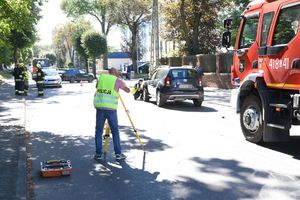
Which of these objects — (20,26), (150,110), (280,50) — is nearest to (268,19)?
(280,50)

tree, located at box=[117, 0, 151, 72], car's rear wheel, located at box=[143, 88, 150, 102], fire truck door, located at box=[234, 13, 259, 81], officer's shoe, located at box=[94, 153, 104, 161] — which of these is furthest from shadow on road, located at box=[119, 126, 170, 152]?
A: tree, located at box=[117, 0, 151, 72]

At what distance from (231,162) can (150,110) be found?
9.12 m

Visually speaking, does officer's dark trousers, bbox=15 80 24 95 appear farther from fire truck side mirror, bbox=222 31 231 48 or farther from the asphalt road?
fire truck side mirror, bbox=222 31 231 48

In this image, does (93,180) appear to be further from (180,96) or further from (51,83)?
(51,83)

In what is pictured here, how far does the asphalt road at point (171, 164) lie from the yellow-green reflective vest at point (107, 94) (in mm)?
1019

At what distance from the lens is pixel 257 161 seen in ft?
26.2

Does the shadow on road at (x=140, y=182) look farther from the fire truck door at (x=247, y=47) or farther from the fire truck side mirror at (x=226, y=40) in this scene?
the fire truck side mirror at (x=226, y=40)

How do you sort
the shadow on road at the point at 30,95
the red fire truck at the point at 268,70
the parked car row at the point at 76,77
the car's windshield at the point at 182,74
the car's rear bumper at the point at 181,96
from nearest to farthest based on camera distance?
the red fire truck at the point at 268,70, the car's rear bumper at the point at 181,96, the car's windshield at the point at 182,74, the shadow on road at the point at 30,95, the parked car row at the point at 76,77

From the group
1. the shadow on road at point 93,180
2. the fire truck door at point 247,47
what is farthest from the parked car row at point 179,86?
the shadow on road at point 93,180

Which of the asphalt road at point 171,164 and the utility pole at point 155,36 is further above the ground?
the utility pole at point 155,36

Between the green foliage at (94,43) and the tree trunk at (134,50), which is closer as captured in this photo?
the green foliage at (94,43)

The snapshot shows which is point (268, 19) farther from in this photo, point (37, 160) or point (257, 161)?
point (37, 160)

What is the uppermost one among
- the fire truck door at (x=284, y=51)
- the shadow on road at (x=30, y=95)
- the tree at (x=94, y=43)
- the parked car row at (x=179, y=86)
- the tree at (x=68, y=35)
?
the tree at (x=68, y=35)

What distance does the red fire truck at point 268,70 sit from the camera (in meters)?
8.23
